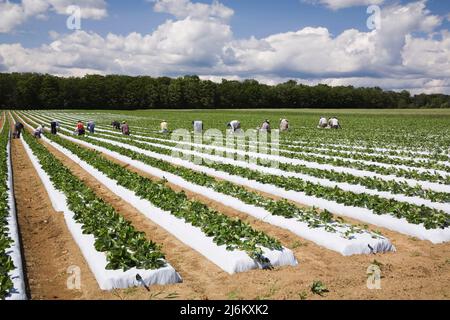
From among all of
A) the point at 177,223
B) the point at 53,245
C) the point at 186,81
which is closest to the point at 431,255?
the point at 177,223

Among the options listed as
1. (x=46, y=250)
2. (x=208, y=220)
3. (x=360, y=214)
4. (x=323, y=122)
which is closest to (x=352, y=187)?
(x=360, y=214)

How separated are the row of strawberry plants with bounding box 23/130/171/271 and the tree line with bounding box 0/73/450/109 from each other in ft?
374

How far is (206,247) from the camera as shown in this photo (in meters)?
8.13

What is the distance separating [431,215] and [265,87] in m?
127

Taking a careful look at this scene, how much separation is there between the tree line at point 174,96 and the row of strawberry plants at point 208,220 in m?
→ 113

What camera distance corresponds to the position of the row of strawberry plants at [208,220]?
7.85 meters

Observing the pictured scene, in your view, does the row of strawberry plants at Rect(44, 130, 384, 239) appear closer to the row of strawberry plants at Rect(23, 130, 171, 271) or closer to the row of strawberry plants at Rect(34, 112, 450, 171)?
the row of strawberry plants at Rect(23, 130, 171, 271)

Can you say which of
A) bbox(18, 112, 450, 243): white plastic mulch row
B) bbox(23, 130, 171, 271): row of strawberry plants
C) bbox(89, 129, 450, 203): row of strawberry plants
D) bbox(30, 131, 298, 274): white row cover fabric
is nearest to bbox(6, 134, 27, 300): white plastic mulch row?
bbox(23, 130, 171, 271): row of strawberry plants

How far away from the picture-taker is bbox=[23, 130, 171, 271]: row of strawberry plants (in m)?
7.03

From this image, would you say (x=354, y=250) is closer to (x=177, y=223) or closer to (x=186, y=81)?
(x=177, y=223)

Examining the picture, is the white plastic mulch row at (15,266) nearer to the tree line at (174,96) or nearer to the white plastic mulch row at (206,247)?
the white plastic mulch row at (206,247)

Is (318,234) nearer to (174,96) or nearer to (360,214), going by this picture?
(360,214)

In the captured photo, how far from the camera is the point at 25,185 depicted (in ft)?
50.6

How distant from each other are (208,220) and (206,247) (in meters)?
1.05
